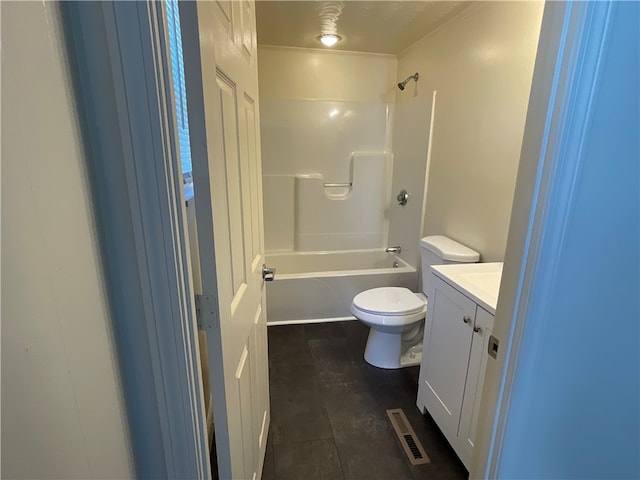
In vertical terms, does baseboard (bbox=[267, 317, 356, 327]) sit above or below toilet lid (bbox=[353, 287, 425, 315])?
below

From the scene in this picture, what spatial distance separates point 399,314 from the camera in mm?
2059

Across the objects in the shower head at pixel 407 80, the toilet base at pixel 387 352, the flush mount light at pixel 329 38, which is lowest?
the toilet base at pixel 387 352

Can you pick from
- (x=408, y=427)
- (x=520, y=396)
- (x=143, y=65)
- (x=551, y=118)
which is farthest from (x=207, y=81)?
(x=408, y=427)

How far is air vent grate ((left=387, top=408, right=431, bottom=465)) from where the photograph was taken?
158 centimetres

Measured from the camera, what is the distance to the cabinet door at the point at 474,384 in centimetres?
133

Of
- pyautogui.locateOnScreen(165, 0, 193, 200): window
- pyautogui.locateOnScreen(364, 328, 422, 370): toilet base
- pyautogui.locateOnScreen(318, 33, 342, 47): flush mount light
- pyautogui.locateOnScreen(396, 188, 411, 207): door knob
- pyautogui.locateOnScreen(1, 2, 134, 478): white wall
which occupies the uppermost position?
pyautogui.locateOnScreen(318, 33, 342, 47): flush mount light

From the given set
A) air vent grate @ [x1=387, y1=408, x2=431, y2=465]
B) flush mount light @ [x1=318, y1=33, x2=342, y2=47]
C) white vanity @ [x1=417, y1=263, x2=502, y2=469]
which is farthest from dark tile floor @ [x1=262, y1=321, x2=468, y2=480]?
flush mount light @ [x1=318, y1=33, x2=342, y2=47]

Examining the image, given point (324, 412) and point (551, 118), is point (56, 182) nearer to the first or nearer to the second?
point (551, 118)

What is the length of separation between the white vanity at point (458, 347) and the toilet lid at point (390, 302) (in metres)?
0.33

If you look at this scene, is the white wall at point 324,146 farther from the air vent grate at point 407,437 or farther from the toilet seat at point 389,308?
the air vent grate at point 407,437

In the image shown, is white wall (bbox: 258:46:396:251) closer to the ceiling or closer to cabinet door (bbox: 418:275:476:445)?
the ceiling

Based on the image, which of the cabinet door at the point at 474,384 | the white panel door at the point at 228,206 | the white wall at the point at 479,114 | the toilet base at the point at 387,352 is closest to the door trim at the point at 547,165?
the cabinet door at the point at 474,384

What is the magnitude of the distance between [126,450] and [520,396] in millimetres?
903

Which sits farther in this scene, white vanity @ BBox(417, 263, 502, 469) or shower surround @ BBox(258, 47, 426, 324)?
shower surround @ BBox(258, 47, 426, 324)
